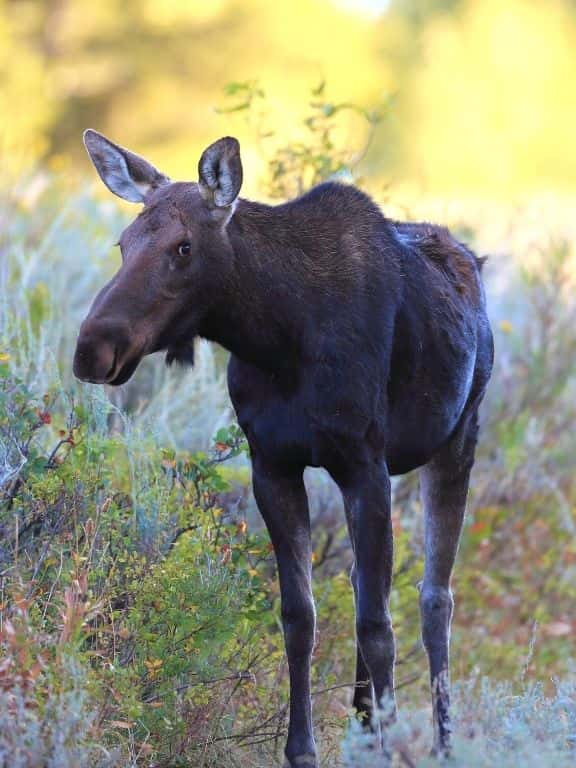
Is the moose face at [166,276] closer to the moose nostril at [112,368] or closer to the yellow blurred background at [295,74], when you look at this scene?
the moose nostril at [112,368]

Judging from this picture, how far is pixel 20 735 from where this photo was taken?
5047mm

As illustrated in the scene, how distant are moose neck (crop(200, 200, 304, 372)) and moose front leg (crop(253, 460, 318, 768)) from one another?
51 centimetres

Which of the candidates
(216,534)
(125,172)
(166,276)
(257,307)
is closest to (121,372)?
(166,276)

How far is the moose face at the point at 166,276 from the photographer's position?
5246mm

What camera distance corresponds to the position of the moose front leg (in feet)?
19.9

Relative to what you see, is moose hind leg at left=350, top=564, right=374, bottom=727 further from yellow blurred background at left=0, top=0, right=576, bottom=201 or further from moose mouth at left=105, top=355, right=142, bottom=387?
→ yellow blurred background at left=0, top=0, right=576, bottom=201

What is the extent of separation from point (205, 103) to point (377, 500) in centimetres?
3427

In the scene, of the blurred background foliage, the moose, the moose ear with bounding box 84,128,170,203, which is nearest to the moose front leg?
the moose

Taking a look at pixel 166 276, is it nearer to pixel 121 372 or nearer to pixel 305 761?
pixel 121 372

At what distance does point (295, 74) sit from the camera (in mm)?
37688

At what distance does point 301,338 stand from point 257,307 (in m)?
0.21

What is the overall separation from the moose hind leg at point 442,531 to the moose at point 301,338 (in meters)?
0.46

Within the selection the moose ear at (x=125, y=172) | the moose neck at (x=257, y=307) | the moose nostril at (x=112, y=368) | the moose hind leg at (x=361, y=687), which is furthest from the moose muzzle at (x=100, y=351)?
the moose hind leg at (x=361, y=687)

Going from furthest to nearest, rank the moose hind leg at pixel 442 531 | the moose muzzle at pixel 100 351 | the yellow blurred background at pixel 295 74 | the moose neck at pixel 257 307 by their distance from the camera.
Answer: the yellow blurred background at pixel 295 74, the moose hind leg at pixel 442 531, the moose neck at pixel 257 307, the moose muzzle at pixel 100 351
